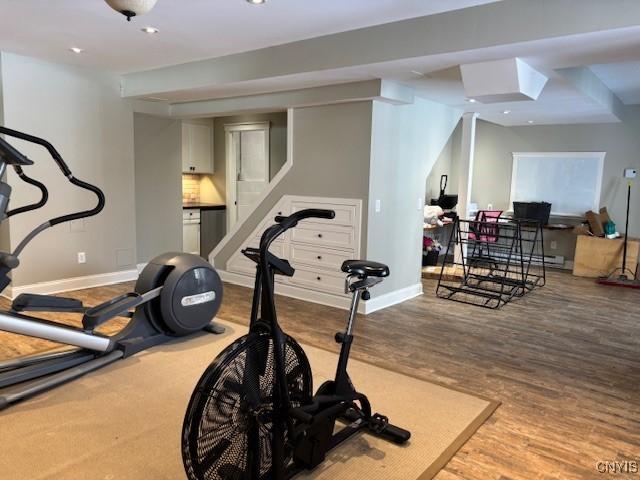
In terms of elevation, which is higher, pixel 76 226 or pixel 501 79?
pixel 501 79

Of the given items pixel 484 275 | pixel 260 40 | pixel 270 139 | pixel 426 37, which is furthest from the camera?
pixel 270 139

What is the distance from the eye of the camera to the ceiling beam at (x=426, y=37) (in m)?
2.66

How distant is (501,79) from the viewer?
11.4 ft

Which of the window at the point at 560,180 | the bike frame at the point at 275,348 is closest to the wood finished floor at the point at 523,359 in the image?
the bike frame at the point at 275,348

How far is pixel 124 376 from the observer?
3.05 meters

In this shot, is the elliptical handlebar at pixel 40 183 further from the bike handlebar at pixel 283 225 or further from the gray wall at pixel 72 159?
the gray wall at pixel 72 159

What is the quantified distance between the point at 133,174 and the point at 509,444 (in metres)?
4.78

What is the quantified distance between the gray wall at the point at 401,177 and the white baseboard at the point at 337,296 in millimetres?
74

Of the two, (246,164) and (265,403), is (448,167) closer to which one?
(246,164)

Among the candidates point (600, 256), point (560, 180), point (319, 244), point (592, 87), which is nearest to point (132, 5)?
point (319, 244)

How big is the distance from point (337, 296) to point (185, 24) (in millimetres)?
2734

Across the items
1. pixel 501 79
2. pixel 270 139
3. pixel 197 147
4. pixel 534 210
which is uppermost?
pixel 501 79

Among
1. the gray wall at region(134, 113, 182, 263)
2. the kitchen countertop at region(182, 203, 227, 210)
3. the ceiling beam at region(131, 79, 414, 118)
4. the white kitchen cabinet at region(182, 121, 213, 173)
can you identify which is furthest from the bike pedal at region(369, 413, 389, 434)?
the white kitchen cabinet at region(182, 121, 213, 173)

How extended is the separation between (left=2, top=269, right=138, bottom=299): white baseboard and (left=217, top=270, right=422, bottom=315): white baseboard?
1.27 metres
